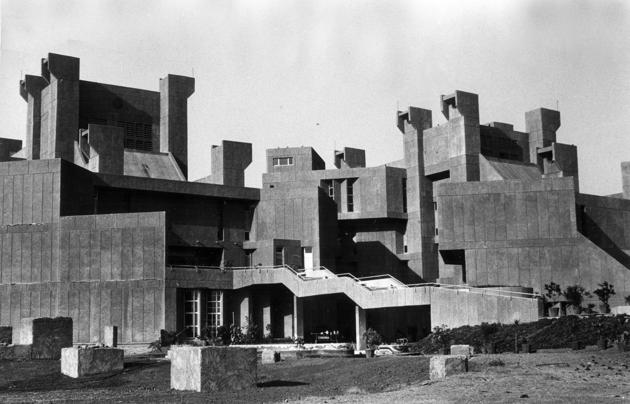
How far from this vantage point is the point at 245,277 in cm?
6906

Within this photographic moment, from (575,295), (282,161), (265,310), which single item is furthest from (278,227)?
(575,295)

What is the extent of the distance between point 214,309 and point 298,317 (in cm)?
649

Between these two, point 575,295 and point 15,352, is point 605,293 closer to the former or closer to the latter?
A: point 575,295

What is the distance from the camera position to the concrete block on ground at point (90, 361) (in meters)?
28.2

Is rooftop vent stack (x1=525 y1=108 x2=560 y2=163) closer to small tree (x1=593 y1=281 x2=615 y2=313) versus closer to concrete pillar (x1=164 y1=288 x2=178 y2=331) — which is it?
small tree (x1=593 y1=281 x2=615 y2=313)

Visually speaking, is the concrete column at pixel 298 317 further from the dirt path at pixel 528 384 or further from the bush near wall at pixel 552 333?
the dirt path at pixel 528 384

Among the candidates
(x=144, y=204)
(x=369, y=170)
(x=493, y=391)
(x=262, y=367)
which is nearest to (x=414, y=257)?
(x=369, y=170)

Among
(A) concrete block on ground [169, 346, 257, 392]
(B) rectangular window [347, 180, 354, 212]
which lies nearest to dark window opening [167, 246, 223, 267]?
(B) rectangular window [347, 180, 354, 212]

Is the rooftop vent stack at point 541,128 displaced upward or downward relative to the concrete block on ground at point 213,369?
upward

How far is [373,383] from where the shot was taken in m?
24.7

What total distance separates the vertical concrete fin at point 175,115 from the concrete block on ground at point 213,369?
65881 millimetres

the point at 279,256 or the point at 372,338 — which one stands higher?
the point at 279,256

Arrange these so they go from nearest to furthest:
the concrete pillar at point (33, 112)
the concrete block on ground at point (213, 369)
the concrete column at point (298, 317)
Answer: the concrete block on ground at point (213, 369)
the concrete column at point (298, 317)
the concrete pillar at point (33, 112)

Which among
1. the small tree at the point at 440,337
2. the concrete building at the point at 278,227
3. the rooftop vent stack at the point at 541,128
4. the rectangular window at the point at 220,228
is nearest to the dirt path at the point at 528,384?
the small tree at the point at 440,337
